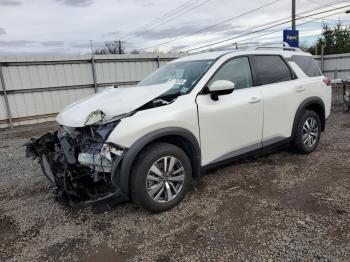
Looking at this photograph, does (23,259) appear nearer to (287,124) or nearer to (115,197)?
(115,197)

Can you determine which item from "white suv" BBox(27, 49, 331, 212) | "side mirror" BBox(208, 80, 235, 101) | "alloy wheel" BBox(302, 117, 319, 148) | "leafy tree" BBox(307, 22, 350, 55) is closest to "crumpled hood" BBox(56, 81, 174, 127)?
"white suv" BBox(27, 49, 331, 212)

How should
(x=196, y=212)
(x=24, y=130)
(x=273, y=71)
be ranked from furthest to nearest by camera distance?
(x=24, y=130) → (x=273, y=71) → (x=196, y=212)

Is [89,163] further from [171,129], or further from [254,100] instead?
[254,100]

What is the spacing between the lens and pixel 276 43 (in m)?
5.48

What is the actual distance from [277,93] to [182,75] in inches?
56.8

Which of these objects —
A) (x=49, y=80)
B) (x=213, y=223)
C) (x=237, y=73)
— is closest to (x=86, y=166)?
(x=213, y=223)

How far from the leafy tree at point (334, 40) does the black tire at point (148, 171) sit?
3928 cm

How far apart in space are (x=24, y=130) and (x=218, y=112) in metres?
8.71

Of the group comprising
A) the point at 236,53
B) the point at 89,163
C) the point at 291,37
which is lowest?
the point at 89,163

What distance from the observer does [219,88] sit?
363 cm

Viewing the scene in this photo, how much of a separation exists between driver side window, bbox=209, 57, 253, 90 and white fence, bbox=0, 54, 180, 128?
9177 millimetres

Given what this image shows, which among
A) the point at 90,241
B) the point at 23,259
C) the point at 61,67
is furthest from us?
the point at 61,67

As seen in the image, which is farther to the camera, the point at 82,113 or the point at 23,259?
the point at 82,113

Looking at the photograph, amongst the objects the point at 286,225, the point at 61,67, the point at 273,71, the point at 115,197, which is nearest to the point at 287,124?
the point at 273,71
